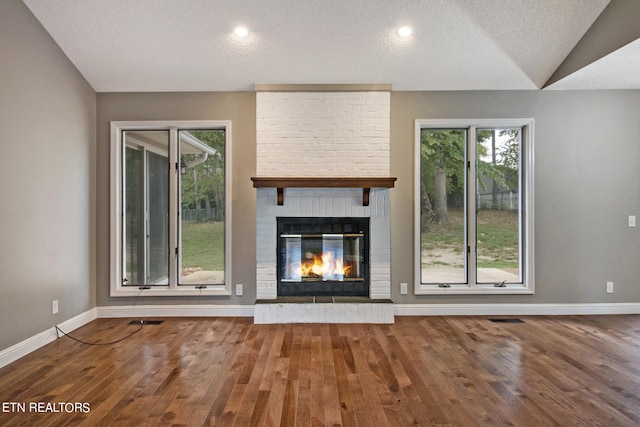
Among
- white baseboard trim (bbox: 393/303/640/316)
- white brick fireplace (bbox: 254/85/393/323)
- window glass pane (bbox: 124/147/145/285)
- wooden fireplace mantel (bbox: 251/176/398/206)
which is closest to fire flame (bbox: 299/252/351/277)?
white brick fireplace (bbox: 254/85/393/323)

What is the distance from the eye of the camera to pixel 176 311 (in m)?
4.37

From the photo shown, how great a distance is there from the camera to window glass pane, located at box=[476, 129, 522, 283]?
4555mm

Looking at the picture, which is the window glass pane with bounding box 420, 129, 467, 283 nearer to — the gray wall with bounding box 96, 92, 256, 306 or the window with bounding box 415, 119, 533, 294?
the window with bounding box 415, 119, 533, 294

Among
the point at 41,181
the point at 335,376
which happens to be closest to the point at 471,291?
the point at 335,376

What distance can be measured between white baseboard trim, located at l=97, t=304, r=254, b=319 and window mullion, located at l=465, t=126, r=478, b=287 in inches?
103

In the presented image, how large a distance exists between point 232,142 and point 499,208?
3230 mm

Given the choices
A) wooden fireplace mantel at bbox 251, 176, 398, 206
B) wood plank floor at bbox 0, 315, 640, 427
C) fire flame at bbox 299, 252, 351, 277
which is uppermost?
wooden fireplace mantel at bbox 251, 176, 398, 206

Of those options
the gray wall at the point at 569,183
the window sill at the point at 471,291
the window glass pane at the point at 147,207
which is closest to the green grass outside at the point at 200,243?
the window glass pane at the point at 147,207

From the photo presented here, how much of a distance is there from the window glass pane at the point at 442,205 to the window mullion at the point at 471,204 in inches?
2.2

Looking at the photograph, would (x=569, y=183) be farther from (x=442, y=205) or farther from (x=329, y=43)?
(x=329, y=43)

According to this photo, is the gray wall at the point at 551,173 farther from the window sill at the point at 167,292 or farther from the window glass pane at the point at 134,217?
the window glass pane at the point at 134,217

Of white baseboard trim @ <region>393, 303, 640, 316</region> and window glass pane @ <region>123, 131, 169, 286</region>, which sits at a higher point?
window glass pane @ <region>123, 131, 169, 286</region>

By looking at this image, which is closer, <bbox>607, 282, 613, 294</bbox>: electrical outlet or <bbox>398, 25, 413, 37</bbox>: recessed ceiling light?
<bbox>398, 25, 413, 37</bbox>: recessed ceiling light

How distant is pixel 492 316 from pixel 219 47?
4.12 meters
